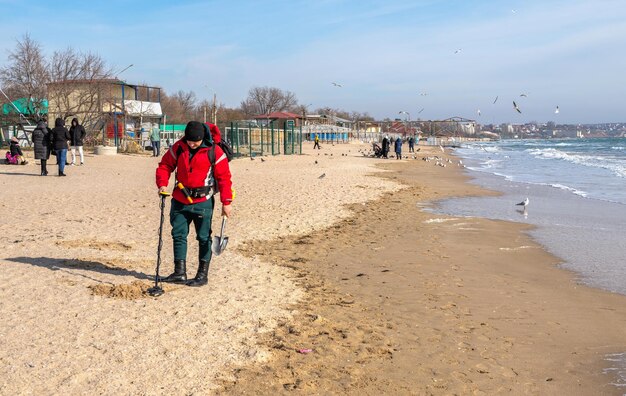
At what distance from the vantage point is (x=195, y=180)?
584cm

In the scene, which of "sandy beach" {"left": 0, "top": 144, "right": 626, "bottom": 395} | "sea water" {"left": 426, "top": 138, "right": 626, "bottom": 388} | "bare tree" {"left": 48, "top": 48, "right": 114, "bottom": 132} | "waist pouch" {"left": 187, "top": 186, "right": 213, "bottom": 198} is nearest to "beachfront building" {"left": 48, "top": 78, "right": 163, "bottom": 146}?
"bare tree" {"left": 48, "top": 48, "right": 114, "bottom": 132}

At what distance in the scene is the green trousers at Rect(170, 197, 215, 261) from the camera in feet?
19.4

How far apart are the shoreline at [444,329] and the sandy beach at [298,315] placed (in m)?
0.02

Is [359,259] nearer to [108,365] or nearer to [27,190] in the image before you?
[108,365]

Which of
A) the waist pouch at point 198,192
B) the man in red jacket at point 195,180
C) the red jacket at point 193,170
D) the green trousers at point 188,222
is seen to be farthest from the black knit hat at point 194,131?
the green trousers at point 188,222

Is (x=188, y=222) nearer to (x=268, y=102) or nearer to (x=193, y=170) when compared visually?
(x=193, y=170)

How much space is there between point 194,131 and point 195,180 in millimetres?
491

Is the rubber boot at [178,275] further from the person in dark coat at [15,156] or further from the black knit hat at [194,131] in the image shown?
the person in dark coat at [15,156]

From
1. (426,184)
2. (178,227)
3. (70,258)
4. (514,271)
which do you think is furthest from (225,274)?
(426,184)

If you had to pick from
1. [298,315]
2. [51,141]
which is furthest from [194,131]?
[51,141]

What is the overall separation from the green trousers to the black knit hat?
0.64 m

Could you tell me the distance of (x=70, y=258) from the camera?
715cm

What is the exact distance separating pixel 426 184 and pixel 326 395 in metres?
18.4

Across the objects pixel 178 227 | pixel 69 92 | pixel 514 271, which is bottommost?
pixel 514 271
